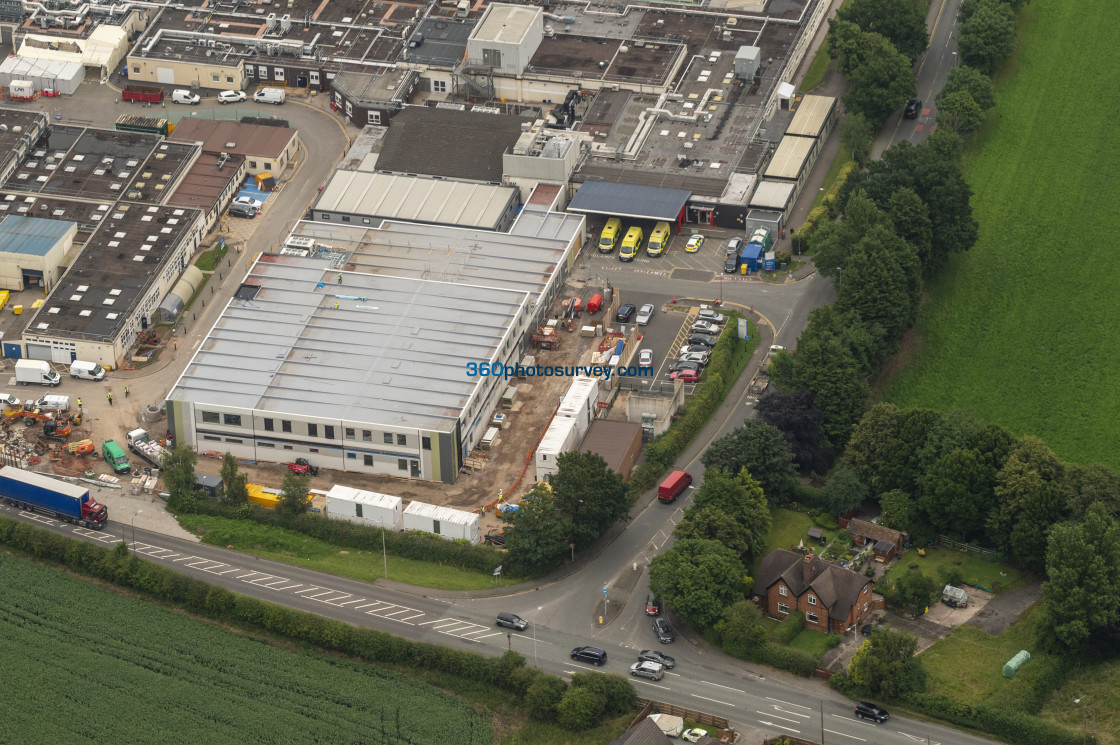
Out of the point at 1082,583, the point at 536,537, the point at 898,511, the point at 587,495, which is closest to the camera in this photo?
the point at 1082,583

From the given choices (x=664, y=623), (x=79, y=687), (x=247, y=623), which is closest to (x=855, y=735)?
(x=664, y=623)

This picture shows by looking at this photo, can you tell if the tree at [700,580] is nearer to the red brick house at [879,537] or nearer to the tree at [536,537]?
the tree at [536,537]

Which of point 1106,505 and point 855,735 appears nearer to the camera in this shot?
point 855,735

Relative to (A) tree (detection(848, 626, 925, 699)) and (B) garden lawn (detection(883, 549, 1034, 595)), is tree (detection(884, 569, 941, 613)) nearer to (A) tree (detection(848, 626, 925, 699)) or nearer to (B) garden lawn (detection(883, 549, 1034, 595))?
(B) garden lawn (detection(883, 549, 1034, 595))

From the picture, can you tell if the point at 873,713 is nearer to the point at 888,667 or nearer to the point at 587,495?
the point at 888,667

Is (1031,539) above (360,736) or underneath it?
above

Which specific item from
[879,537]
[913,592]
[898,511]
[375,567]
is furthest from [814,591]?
[375,567]

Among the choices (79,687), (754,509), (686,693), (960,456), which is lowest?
(79,687)

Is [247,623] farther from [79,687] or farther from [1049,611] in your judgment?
[1049,611]
